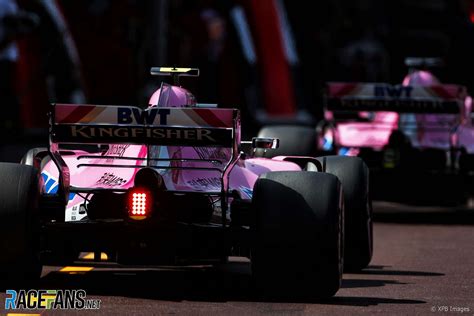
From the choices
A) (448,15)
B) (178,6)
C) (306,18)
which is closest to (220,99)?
(178,6)

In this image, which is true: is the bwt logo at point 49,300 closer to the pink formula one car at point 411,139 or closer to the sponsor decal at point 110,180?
the sponsor decal at point 110,180

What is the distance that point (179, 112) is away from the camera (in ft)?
40.5

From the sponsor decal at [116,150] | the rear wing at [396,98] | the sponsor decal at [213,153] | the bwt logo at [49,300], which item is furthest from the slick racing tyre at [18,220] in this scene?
the rear wing at [396,98]

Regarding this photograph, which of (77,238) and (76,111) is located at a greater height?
(76,111)

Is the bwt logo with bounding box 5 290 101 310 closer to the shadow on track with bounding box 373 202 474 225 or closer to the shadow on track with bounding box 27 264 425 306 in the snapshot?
the shadow on track with bounding box 27 264 425 306

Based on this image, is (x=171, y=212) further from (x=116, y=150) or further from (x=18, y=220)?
(x=116, y=150)

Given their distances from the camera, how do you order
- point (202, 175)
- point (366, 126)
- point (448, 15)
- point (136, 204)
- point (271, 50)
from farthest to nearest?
point (448, 15)
point (271, 50)
point (366, 126)
point (202, 175)
point (136, 204)

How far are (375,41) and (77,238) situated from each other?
2913 cm

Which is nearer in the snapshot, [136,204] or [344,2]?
[136,204]

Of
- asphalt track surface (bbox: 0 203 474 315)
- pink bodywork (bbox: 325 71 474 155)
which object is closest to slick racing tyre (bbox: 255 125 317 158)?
pink bodywork (bbox: 325 71 474 155)

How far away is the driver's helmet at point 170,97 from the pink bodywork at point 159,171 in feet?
0.04

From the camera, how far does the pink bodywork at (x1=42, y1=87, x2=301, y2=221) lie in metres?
12.8

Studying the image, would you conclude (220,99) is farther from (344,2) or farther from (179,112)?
(179,112)

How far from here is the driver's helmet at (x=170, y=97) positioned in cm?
1372
